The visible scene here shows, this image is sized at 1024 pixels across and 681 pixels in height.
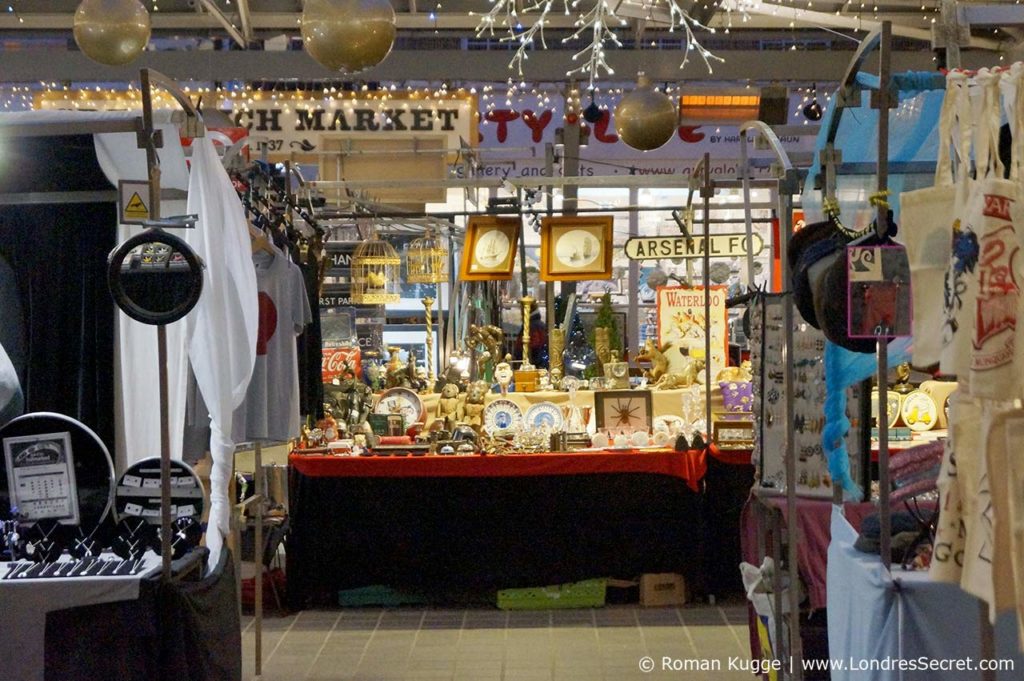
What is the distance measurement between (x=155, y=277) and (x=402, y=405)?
150 inches

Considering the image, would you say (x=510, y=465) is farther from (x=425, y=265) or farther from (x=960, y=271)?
(x=960, y=271)

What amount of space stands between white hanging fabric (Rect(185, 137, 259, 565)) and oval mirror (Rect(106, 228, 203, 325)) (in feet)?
1.01

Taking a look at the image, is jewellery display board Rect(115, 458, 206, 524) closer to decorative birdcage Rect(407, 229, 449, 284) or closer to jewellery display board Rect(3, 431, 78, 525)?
jewellery display board Rect(3, 431, 78, 525)

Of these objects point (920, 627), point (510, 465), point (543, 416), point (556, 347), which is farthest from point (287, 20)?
point (920, 627)

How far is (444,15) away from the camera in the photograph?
9727 millimetres

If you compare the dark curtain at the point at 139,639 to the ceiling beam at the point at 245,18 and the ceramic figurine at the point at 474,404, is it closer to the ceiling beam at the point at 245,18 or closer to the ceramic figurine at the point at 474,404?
the ceramic figurine at the point at 474,404

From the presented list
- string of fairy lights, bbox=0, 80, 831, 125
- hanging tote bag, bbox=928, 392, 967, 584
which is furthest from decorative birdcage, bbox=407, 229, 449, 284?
hanging tote bag, bbox=928, 392, 967, 584

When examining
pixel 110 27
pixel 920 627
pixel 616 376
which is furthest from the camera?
pixel 616 376

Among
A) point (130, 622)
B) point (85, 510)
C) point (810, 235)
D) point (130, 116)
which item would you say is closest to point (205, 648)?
point (130, 622)

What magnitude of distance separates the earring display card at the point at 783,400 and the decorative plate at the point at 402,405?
11.0ft

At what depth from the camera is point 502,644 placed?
545 centimetres

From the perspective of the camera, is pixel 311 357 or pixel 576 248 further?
pixel 576 248

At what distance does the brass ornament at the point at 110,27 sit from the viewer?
5.34 meters

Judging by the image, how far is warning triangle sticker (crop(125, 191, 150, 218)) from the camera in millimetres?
3303
